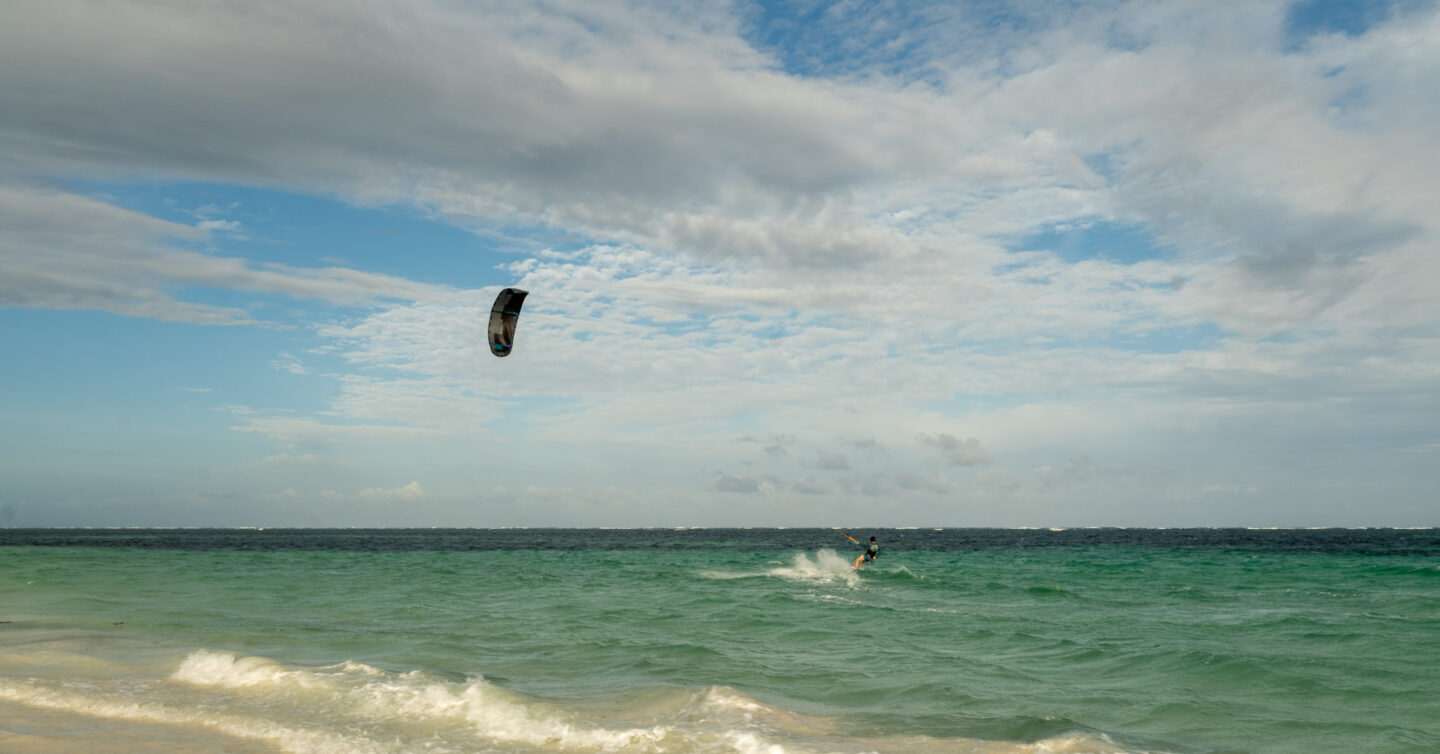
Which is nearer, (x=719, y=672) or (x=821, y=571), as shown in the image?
(x=719, y=672)

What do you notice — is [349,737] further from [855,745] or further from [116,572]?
[116,572]

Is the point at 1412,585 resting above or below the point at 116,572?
above

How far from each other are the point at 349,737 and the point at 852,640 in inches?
420

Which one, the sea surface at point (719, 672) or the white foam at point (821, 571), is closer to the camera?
the sea surface at point (719, 672)

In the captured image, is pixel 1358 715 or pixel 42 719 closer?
pixel 42 719

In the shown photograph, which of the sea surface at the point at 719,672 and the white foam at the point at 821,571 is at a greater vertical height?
the sea surface at the point at 719,672

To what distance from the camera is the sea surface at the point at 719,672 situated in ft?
32.6

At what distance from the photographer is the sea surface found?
32.6 feet

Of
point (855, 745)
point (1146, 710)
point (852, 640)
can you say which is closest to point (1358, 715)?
point (1146, 710)

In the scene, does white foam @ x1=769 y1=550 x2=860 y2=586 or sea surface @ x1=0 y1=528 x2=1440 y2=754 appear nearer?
sea surface @ x1=0 y1=528 x2=1440 y2=754

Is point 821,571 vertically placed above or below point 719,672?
below

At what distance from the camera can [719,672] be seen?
14.0 metres

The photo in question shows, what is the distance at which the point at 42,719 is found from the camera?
10156mm

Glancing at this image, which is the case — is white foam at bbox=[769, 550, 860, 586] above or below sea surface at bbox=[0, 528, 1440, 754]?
below
